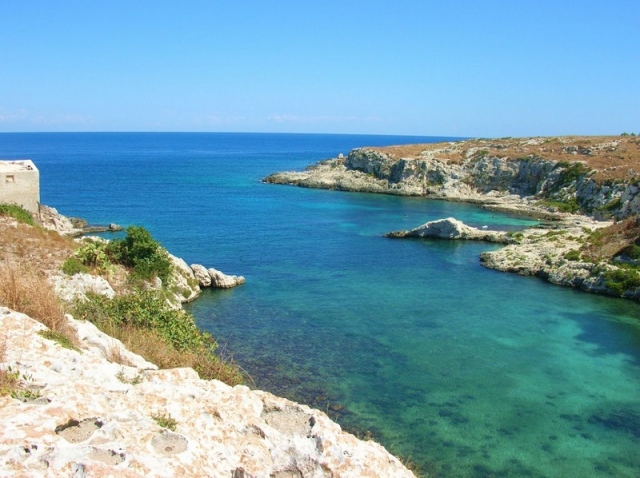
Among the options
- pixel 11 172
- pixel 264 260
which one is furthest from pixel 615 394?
pixel 11 172

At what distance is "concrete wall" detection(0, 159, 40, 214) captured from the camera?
41125 mm

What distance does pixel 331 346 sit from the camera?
32094 millimetres

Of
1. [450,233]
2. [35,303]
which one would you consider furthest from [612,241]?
[35,303]

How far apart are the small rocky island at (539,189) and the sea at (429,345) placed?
2.96 metres

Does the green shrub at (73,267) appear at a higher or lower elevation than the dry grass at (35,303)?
lower

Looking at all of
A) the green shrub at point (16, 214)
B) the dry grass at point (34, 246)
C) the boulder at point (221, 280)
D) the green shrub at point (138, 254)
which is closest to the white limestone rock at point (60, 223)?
the green shrub at point (16, 214)

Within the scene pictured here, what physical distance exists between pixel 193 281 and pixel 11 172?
15.5m

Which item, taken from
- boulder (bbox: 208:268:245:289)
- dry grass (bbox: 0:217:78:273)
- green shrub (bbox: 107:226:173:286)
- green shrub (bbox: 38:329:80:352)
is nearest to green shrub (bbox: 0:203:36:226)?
dry grass (bbox: 0:217:78:273)

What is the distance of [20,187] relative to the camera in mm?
41969

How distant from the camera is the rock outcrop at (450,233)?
6594 cm

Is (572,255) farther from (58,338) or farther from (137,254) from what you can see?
(58,338)

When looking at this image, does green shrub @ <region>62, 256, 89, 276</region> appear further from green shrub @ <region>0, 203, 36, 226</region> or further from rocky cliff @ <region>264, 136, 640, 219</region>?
rocky cliff @ <region>264, 136, 640, 219</region>

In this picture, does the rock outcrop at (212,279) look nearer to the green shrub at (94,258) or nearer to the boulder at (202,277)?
the boulder at (202,277)

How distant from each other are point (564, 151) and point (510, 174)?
14.5 m
